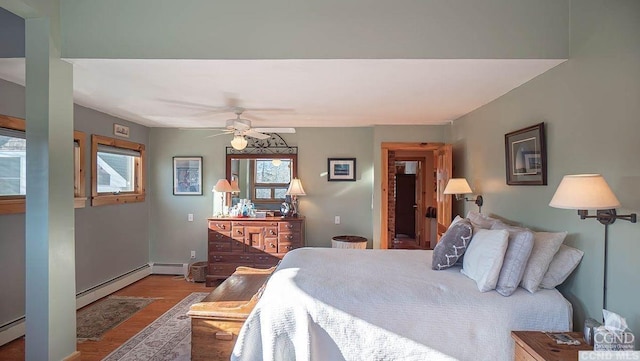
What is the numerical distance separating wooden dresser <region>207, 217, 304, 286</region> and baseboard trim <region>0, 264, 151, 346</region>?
116 cm

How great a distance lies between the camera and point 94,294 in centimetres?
414

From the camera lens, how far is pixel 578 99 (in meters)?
2.21

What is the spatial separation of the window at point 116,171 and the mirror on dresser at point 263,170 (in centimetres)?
130

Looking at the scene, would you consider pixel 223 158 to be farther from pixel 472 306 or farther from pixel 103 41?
pixel 472 306

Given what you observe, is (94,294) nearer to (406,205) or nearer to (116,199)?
(116,199)

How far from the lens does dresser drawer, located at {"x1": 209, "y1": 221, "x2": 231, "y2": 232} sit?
15.8 feet

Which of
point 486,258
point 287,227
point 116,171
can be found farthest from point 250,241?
point 486,258

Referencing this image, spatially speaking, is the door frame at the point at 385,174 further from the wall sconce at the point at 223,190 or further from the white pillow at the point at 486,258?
the white pillow at the point at 486,258

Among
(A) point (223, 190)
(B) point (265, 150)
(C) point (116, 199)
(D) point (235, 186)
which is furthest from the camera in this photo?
(B) point (265, 150)

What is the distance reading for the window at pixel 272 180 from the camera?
5296 mm

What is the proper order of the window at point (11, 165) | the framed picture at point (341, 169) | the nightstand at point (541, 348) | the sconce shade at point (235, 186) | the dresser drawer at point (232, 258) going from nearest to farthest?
1. the nightstand at point (541, 348)
2. the window at point (11, 165)
3. the dresser drawer at point (232, 258)
4. the sconce shade at point (235, 186)
5. the framed picture at point (341, 169)

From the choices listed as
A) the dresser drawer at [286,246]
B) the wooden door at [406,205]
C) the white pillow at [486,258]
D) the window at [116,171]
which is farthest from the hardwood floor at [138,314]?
the wooden door at [406,205]

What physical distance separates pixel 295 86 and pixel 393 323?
204 centimetres

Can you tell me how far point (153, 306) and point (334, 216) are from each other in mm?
2690
